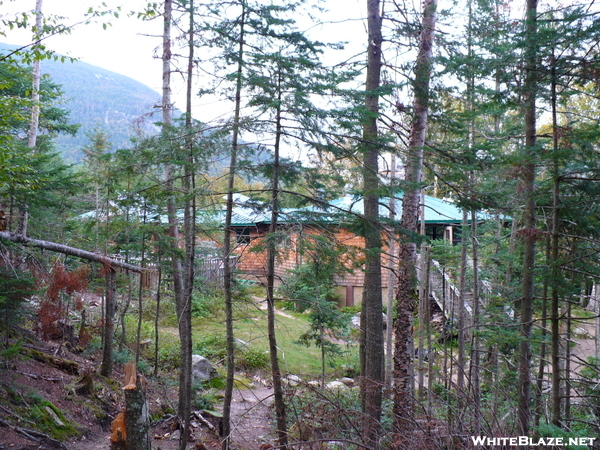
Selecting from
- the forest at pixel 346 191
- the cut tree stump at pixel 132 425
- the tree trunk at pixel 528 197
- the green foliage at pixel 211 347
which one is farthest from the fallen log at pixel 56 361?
the tree trunk at pixel 528 197

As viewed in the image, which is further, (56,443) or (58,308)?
(58,308)

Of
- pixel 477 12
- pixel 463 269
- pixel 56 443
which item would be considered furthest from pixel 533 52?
pixel 56 443

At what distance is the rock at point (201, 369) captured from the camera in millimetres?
12539

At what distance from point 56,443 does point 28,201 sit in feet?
15.2

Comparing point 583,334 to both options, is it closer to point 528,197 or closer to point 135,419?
point 528,197

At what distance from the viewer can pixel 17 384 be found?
751cm

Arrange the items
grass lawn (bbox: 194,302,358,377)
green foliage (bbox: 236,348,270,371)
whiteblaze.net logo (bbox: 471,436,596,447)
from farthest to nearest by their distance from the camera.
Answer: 1. green foliage (bbox: 236,348,270,371)
2. grass lawn (bbox: 194,302,358,377)
3. whiteblaze.net logo (bbox: 471,436,596,447)

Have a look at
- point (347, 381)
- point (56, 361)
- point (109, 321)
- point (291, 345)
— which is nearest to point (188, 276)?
point (109, 321)

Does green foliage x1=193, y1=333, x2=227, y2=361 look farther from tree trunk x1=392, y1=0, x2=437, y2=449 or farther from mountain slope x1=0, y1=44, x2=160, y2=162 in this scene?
mountain slope x1=0, y1=44, x2=160, y2=162

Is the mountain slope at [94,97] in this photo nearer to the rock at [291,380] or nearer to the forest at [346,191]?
the rock at [291,380]

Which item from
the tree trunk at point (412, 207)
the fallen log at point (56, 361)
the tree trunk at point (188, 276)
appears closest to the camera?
the tree trunk at point (188, 276)

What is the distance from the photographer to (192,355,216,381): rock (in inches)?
Result: 494

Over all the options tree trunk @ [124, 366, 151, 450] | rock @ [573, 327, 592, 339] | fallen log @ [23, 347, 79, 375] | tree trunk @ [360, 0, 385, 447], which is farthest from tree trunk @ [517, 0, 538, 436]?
fallen log @ [23, 347, 79, 375]

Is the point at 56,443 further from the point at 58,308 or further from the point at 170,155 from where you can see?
the point at 170,155
